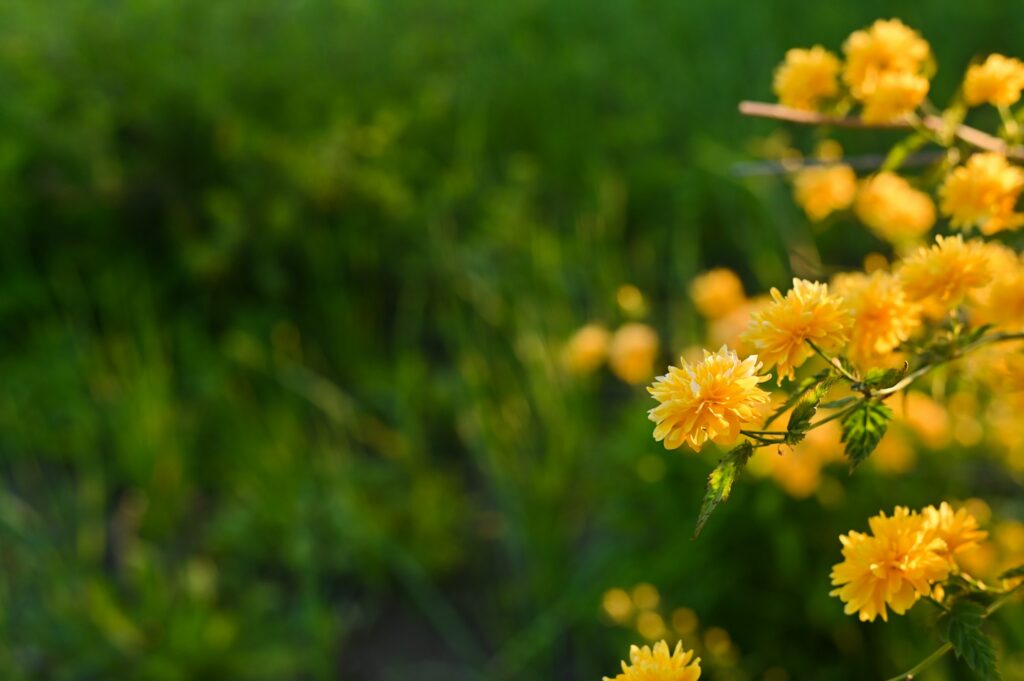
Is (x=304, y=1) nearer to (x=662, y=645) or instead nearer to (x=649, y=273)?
(x=649, y=273)

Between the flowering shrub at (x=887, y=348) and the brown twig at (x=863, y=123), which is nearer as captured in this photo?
the flowering shrub at (x=887, y=348)

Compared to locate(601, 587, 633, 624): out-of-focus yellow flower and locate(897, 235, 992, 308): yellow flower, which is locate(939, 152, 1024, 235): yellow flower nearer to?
locate(897, 235, 992, 308): yellow flower

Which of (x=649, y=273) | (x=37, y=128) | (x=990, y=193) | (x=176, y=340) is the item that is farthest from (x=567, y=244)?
(x=990, y=193)

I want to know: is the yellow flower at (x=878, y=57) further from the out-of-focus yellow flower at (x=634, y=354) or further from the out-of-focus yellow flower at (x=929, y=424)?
the out-of-focus yellow flower at (x=634, y=354)

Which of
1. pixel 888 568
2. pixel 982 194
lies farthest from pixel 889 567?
pixel 982 194

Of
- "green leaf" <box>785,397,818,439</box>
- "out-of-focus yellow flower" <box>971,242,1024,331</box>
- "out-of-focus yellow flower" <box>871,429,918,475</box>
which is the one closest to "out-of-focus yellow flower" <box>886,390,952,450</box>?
"out-of-focus yellow flower" <box>871,429,918,475</box>

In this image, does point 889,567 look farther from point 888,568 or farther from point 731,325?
point 731,325

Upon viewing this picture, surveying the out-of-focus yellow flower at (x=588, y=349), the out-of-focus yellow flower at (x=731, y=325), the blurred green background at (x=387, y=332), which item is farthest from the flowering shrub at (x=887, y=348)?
the out-of-focus yellow flower at (x=588, y=349)
